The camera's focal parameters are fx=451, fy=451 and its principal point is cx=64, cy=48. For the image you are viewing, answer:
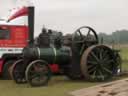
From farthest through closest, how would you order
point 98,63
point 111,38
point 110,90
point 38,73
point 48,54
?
point 111,38
point 98,63
point 48,54
point 38,73
point 110,90

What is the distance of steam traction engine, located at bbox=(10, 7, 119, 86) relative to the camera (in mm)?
16922

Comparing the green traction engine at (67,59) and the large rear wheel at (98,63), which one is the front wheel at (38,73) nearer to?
the green traction engine at (67,59)

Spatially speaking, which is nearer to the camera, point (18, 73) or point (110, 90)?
point (110, 90)

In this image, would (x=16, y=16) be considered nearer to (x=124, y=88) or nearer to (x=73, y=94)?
(x=73, y=94)

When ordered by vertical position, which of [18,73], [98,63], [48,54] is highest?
[48,54]

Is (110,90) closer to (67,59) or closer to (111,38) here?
(67,59)

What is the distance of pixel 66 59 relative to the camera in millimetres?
17734

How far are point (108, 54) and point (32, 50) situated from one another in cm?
315

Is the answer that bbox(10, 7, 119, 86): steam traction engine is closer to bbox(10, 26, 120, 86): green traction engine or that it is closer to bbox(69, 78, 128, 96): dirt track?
bbox(10, 26, 120, 86): green traction engine

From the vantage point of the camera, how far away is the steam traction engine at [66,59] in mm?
16922

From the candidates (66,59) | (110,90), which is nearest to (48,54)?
(66,59)

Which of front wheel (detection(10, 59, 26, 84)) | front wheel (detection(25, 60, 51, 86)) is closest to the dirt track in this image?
front wheel (detection(25, 60, 51, 86))

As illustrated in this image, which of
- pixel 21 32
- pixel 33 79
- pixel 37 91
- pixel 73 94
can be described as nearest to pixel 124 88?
pixel 73 94

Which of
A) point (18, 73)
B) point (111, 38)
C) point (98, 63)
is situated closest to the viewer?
point (98, 63)
